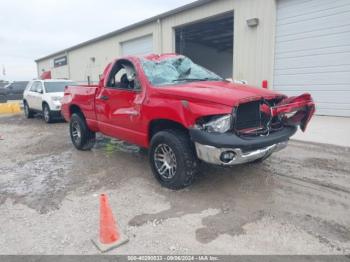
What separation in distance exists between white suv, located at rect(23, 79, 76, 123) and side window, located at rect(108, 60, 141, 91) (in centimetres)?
641

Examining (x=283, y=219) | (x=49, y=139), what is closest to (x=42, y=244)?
(x=283, y=219)

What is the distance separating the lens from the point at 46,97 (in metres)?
11.3

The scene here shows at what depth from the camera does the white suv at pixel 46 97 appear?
36.3 ft

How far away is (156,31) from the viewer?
14992 mm

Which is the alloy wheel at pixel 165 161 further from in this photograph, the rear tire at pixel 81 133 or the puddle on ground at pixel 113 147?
the rear tire at pixel 81 133

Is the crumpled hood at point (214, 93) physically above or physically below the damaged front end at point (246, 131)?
above

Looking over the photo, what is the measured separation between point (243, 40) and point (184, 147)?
8648 millimetres

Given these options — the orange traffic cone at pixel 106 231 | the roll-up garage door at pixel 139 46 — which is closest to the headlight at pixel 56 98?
the roll-up garage door at pixel 139 46

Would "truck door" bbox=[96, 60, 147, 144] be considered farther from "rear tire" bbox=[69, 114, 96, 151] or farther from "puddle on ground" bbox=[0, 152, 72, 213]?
"puddle on ground" bbox=[0, 152, 72, 213]

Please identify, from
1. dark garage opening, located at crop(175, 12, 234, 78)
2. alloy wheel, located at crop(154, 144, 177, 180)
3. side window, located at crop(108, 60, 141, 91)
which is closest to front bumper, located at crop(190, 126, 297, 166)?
alloy wheel, located at crop(154, 144, 177, 180)

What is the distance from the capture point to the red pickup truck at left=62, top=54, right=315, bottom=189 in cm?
348

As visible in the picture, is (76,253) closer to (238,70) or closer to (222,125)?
(222,125)

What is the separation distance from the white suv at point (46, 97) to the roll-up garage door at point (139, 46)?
17.6 feet

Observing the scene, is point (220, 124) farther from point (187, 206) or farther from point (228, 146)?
point (187, 206)
